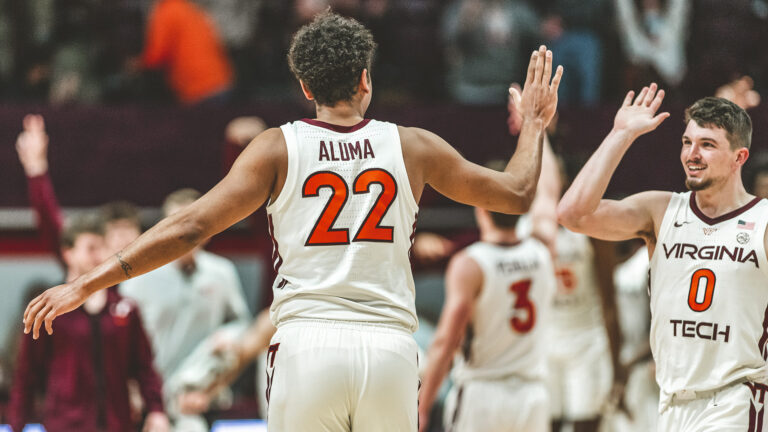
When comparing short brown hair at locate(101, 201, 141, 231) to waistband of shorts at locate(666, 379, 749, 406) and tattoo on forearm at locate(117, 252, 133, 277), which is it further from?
waistband of shorts at locate(666, 379, 749, 406)

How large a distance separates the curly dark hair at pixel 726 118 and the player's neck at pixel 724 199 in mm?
202

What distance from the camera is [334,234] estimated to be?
425 centimetres

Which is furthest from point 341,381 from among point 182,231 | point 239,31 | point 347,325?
point 239,31

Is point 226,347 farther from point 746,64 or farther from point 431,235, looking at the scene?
point 746,64

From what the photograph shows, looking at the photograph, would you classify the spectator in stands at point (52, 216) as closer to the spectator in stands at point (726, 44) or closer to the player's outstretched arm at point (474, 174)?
the player's outstretched arm at point (474, 174)

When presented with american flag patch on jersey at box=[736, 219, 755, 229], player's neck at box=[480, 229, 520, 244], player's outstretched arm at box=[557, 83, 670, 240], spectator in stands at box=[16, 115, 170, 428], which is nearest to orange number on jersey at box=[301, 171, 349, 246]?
player's outstretched arm at box=[557, 83, 670, 240]

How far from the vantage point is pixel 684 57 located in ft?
35.6

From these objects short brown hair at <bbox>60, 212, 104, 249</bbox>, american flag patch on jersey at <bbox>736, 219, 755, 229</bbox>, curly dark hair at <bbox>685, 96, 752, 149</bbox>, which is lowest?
short brown hair at <bbox>60, 212, 104, 249</bbox>

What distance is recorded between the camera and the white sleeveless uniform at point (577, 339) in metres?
8.71

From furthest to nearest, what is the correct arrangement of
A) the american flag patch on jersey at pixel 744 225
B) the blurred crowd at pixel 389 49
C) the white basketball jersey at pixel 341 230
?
the blurred crowd at pixel 389 49 → the american flag patch on jersey at pixel 744 225 → the white basketball jersey at pixel 341 230

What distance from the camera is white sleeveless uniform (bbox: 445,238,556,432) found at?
6.97m

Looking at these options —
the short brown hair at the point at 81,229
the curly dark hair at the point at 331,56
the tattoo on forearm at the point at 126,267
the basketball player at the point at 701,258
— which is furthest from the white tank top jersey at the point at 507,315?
the tattoo on forearm at the point at 126,267

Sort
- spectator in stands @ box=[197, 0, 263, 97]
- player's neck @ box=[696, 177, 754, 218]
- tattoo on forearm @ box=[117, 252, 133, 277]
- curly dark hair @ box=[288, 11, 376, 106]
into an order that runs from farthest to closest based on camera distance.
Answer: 1. spectator in stands @ box=[197, 0, 263, 97]
2. player's neck @ box=[696, 177, 754, 218]
3. curly dark hair @ box=[288, 11, 376, 106]
4. tattoo on forearm @ box=[117, 252, 133, 277]

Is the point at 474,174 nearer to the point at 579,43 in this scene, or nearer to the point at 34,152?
the point at 34,152
